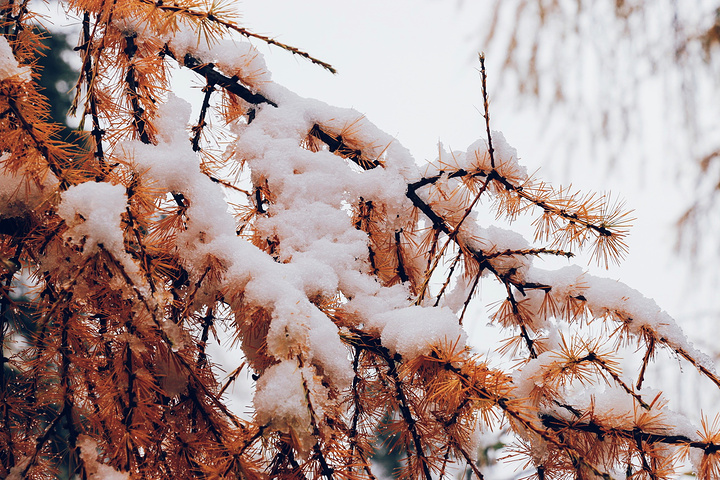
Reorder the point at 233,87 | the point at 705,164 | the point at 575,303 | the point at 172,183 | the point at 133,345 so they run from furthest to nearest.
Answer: the point at 705,164, the point at 233,87, the point at 575,303, the point at 172,183, the point at 133,345

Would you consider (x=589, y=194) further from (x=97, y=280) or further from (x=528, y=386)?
(x=97, y=280)

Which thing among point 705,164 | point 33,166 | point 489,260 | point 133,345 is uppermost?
point 705,164

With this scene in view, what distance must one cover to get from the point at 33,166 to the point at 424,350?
0.55 meters

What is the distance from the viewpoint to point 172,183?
28.6 inches

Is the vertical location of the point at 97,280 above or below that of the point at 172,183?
below

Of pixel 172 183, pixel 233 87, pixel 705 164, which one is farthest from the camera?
pixel 705 164

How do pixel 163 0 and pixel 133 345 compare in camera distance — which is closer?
pixel 133 345

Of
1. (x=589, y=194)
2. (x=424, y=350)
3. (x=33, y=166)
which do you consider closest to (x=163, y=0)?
(x=33, y=166)

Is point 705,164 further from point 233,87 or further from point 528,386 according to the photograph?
point 233,87

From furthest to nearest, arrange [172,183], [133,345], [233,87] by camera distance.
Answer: [233,87], [172,183], [133,345]

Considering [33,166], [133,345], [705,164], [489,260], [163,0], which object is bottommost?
[133,345]

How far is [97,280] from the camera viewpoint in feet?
2.16

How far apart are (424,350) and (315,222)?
31 centimetres

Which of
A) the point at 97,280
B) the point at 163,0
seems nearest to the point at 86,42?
the point at 163,0
